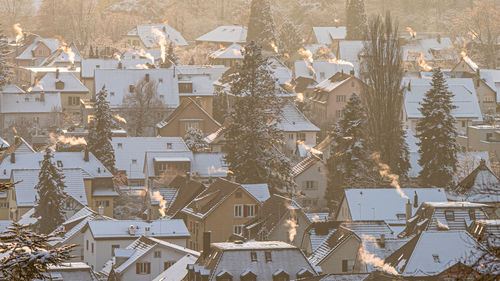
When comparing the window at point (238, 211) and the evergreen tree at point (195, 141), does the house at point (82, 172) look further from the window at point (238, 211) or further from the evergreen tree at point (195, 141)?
the window at point (238, 211)

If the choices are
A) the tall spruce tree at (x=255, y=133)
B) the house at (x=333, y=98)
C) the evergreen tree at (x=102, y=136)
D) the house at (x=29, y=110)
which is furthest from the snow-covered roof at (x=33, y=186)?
the house at (x=333, y=98)

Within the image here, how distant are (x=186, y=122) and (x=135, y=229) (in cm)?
3698

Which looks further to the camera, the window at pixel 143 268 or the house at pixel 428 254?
the window at pixel 143 268

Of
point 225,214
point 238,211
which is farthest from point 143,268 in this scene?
point 238,211

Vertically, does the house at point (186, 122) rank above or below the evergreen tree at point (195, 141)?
above

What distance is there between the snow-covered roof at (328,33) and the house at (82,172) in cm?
8275

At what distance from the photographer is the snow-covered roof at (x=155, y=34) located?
17225cm

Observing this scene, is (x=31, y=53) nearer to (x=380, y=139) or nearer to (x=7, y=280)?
(x=380, y=139)

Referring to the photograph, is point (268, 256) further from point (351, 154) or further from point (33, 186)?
point (33, 186)

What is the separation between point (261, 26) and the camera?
143m

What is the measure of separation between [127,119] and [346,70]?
108 feet

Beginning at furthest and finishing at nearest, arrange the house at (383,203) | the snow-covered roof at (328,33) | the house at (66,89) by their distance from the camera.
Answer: the snow-covered roof at (328,33) → the house at (66,89) → the house at (383,203)

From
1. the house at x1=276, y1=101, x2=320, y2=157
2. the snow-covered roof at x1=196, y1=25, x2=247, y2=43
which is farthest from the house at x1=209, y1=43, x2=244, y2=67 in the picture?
the house at x1=276, y1=101, x2=320, y2=157

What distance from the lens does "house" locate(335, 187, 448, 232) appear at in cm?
6656
